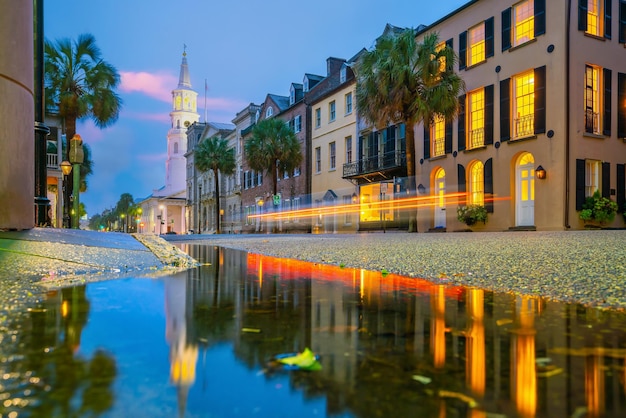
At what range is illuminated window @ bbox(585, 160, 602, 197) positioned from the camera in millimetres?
17133

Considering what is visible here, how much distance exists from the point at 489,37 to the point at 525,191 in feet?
24.2

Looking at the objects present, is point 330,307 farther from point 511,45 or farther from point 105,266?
point 511,45

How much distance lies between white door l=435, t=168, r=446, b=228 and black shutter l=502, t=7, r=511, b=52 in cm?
653

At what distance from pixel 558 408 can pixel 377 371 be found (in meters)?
0.50

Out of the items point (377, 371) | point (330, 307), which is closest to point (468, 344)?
point (377, 371)

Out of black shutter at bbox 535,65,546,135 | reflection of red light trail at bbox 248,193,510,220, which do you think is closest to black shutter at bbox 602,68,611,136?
black shutter at bbox 535,65,546,135

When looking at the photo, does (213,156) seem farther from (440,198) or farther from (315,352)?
(315,352)

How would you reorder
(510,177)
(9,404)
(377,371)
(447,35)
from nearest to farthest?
(9,404) < (377,371) < (510,177) < (447,35)

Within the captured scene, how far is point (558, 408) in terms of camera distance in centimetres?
112

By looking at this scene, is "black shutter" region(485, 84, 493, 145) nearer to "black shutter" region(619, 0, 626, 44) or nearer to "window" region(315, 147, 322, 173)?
"black shutter" region(619, 0, 626, 44)

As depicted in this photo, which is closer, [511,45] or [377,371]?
[377,371]

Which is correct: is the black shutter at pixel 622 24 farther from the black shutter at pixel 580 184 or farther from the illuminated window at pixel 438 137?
the illuminated window at pixel 438 137

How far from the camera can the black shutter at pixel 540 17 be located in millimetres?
17250

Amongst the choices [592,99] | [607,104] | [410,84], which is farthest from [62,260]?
[607,104]
